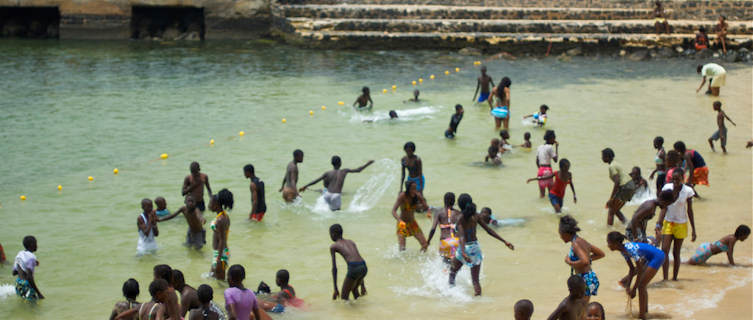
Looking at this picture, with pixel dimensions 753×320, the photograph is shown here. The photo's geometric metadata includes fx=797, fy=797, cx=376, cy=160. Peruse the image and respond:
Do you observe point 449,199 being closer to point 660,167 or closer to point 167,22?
point 660,167

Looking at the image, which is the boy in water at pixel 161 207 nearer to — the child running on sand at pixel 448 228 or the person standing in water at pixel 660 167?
the child running on sand at pixel 448 228

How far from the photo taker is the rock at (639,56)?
2788 centimetres

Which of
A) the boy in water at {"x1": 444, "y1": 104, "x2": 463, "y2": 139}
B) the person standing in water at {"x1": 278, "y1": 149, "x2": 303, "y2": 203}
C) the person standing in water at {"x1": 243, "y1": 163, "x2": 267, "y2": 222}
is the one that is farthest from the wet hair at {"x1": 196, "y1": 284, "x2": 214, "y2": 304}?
the boy in water at {"x1": 444, "y1": 104, "x2": 463, "y2": 139}

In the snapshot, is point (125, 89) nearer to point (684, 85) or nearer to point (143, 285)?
point (143, 285)

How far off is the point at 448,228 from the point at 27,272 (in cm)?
472

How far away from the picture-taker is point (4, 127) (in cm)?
1831

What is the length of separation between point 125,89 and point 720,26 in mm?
20089

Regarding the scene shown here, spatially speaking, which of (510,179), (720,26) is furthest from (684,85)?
(510,179)

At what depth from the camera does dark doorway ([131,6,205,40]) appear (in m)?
33.9

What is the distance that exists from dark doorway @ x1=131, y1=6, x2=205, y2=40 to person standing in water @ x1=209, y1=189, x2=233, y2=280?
2578 cm

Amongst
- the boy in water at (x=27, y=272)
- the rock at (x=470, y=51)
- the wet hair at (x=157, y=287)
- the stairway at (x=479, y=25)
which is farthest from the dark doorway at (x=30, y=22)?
the wet hair at (x=157, y=287)

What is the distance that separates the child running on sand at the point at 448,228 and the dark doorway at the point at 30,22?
29088 millimetres

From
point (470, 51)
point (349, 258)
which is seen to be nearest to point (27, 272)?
point (349, 258)

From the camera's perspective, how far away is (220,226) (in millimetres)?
8867
